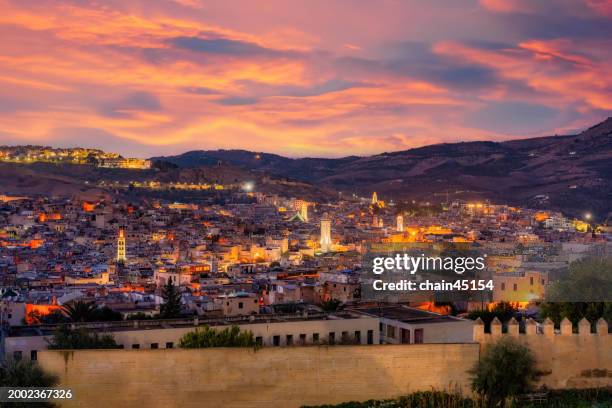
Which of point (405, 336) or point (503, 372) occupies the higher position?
point (405, 336)

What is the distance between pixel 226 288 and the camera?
117 ft

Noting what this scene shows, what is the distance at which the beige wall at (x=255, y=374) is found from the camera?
42.1ft

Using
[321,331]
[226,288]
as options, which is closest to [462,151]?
[226,288]

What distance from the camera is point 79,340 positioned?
48.3 ft

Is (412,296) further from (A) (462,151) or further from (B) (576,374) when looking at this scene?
(A) (462,151)

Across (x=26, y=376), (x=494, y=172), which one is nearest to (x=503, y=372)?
(x=26, y=376)

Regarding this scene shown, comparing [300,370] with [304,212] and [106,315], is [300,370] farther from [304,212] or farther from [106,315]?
[304,212]

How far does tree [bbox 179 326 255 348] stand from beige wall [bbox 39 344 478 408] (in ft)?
4.10

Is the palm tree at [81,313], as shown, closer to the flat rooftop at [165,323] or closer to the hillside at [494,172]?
the flat rooftop at [165,323]

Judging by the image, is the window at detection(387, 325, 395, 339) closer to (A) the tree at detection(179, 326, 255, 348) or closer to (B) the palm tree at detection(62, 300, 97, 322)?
(A) the tree at detection(179, 326, 255, 348)

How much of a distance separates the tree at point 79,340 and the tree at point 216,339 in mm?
1370

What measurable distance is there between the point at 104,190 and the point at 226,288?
83048 mm

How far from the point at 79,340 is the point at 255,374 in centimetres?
338

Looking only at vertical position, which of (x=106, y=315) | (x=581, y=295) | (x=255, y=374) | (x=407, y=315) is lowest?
(x=255, y=374)
